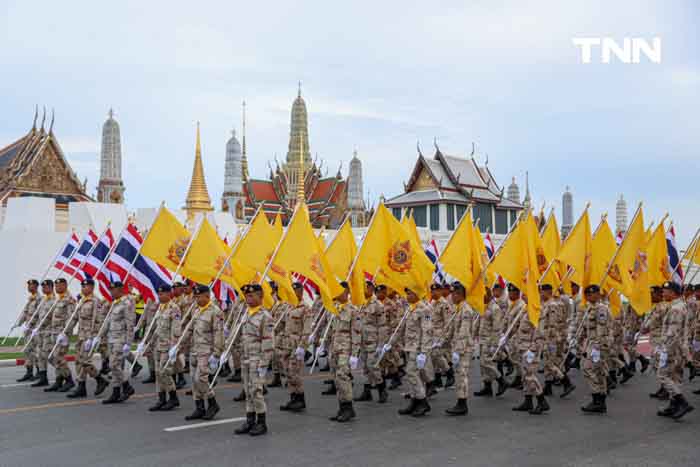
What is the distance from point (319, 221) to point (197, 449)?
185 feet

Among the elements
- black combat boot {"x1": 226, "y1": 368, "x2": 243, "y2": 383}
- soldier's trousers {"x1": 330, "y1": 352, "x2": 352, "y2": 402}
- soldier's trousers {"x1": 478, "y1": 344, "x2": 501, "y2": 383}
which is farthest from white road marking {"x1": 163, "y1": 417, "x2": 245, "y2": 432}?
soldier's trousers {"x1": 478, "y1": 344, "x2": 501, "y2": 383}

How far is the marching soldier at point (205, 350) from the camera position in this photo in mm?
8586

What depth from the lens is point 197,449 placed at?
718 centimetres

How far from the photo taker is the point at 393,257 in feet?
33.7

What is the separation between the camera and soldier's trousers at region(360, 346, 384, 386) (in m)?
10.5

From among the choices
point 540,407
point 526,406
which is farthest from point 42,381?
point 540,407

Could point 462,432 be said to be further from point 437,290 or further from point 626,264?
point 626,264

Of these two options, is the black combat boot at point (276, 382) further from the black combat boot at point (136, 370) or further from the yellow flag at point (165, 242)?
the black combat boot at point (136, 370)

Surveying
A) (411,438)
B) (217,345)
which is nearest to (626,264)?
(411,438)

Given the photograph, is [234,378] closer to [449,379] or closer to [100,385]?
[100,385]

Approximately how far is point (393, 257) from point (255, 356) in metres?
3.01

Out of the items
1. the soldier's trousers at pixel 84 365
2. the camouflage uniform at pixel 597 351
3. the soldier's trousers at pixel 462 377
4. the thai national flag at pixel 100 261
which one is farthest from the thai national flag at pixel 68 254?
the camouflage uniform at pixel 597 351

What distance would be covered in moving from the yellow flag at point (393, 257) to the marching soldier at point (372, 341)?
0.74 meters

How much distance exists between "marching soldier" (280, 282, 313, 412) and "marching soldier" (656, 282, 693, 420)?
472 centimetres
